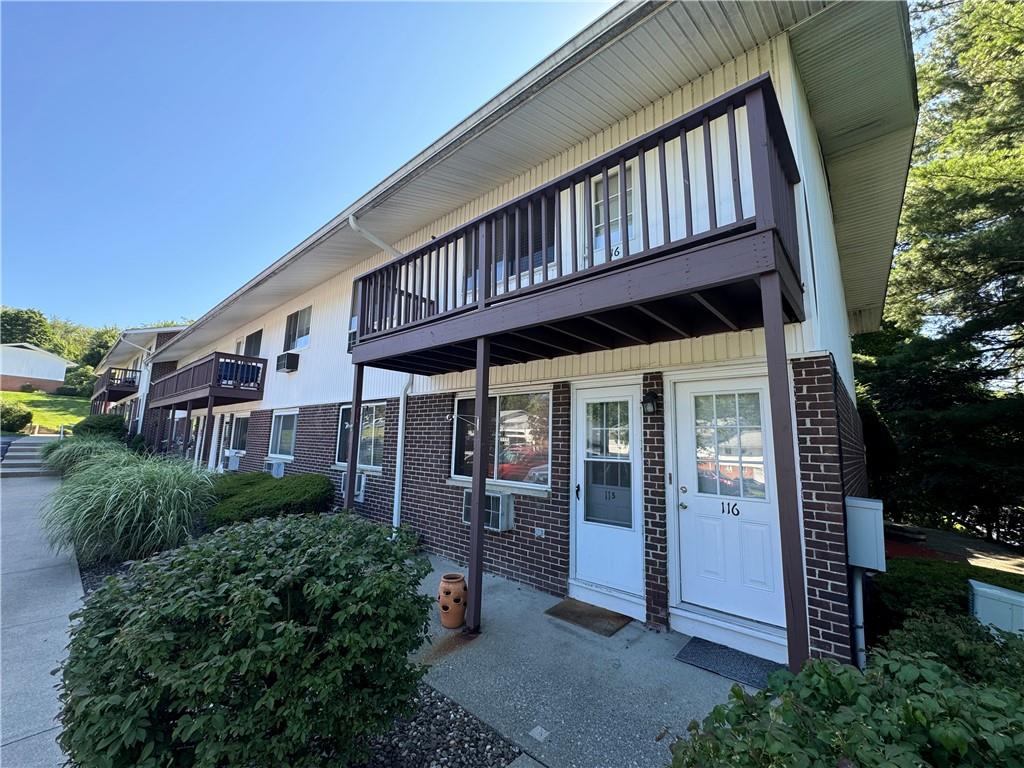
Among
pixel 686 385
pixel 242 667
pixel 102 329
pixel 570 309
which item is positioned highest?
pixel 102 329

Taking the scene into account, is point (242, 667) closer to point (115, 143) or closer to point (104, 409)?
point (115, 143)

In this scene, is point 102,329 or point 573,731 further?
point 102,329

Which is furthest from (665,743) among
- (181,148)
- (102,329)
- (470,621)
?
(102,329)

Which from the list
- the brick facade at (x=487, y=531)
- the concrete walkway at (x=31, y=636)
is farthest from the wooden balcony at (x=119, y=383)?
the brick facade at (x=487, y=531)

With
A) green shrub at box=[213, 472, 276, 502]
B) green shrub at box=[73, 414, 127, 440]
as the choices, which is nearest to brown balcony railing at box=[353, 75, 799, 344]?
green shrub at box=[213, 472, 276, 502]

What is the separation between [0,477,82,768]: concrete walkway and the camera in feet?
8.06

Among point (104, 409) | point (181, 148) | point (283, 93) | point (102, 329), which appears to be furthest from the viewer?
point (102, 329)

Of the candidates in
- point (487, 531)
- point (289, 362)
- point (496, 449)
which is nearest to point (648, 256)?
point (496, 449)

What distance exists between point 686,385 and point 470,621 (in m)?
3.08

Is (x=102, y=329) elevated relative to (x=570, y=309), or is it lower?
elevated

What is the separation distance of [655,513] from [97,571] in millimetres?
6971

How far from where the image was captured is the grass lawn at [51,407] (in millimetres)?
27984

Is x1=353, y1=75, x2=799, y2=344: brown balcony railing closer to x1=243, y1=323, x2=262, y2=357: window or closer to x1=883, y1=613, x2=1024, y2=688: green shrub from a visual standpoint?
x1=883, y1=613, x2=1024, y2=688: green shrub

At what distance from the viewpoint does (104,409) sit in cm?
2544
